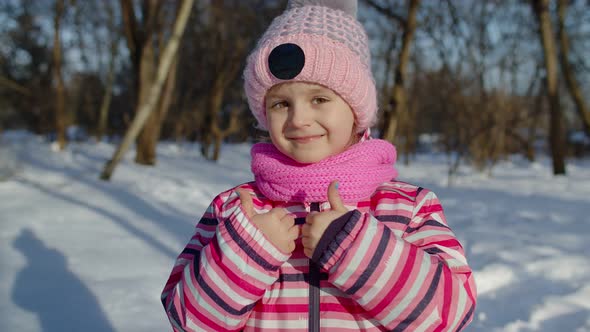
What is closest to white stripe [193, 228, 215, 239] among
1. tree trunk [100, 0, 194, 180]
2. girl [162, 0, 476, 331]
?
girl [162, 0, 476, 331]

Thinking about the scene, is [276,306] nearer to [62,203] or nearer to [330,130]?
[330,130]

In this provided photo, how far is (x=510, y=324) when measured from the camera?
6.78 feet

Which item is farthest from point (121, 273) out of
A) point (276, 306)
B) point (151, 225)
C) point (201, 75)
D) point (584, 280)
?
point (201, 75)

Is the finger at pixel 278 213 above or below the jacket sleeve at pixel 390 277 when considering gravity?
above

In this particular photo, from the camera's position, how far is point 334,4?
1245mm

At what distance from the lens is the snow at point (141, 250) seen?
2.09 meters

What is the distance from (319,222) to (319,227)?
0.04ft

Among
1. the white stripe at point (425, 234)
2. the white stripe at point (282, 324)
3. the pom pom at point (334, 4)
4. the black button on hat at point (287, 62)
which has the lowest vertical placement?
the white stripe at point (282, 324)

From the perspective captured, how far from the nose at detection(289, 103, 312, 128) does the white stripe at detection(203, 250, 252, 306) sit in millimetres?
377

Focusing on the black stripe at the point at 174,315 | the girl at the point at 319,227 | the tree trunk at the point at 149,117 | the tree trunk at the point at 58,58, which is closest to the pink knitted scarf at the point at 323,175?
the girl at the point at 319,227

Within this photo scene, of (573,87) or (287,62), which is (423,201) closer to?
(287,62)

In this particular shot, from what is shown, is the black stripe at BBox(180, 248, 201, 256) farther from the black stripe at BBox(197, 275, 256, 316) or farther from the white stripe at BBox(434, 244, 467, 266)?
the white stripe at BBox(434, 244, 467, 266)

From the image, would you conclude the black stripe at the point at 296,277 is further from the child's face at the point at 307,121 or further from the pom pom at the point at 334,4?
the pom pom at the point at 334,4

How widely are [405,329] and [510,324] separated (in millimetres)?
1403
